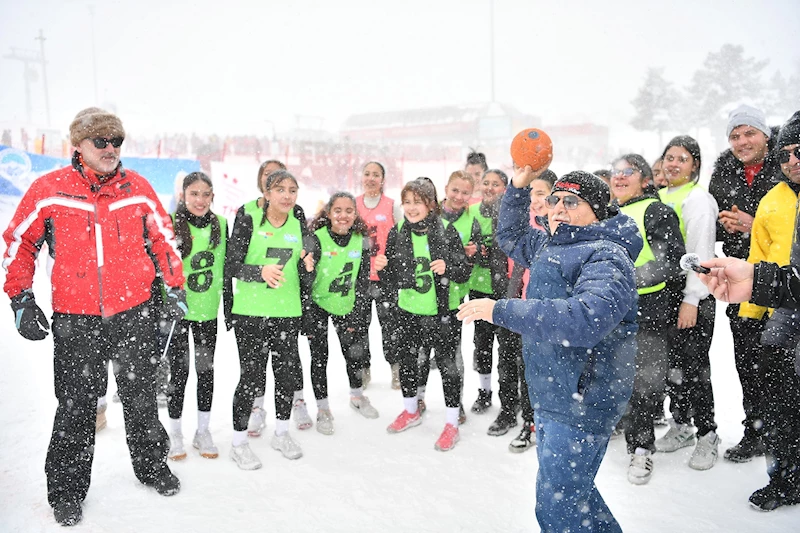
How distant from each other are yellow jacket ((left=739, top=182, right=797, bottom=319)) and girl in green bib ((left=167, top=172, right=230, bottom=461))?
3711mm

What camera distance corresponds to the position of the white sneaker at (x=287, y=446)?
4.00 metres

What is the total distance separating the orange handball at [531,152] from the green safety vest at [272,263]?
194 centimetres

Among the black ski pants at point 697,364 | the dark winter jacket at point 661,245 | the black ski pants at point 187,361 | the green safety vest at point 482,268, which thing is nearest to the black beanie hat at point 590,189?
the dark winter jacket at point 661,245

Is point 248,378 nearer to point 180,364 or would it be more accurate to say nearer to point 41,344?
point 180,364

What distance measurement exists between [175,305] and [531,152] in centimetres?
244

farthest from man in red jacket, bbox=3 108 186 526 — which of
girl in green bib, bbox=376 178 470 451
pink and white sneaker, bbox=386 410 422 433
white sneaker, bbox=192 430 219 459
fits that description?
pink and white sneaker, bbox=386 410 422 433

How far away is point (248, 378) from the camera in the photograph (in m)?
3.86

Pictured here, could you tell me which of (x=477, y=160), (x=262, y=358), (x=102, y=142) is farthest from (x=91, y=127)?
(x=477, y=160)

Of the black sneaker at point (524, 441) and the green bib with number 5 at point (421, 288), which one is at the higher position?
the green bib with number 5 at point (421, 288)

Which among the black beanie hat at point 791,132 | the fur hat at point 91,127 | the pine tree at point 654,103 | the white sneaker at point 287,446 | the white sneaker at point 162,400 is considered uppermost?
the pine tree at point 654,103

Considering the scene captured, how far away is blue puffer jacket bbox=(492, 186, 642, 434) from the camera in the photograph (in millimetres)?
2064

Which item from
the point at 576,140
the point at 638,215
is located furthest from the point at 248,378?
the point at 576,140

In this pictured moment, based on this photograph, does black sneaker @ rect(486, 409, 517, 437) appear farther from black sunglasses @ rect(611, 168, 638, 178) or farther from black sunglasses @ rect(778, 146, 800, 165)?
black sunglasses @ rect(778, 146, 800, 165)

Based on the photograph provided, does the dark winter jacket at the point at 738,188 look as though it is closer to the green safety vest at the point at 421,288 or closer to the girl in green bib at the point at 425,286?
the girl in green bib at the point at 425,286
